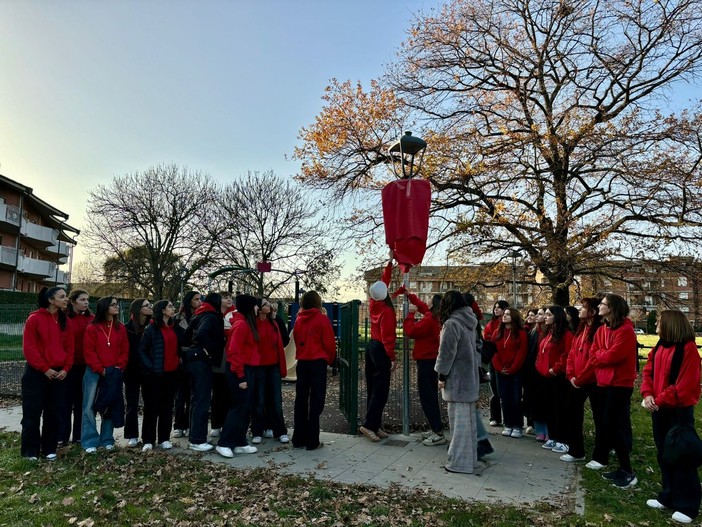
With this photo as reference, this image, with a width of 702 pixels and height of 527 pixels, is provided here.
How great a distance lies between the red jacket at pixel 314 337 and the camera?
696cm

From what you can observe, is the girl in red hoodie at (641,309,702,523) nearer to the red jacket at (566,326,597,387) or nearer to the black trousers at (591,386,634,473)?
the black trousers at (591,386,634,473)

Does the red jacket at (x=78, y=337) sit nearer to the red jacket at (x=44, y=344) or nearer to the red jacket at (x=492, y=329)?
the red jacket at (x=44, y=344)

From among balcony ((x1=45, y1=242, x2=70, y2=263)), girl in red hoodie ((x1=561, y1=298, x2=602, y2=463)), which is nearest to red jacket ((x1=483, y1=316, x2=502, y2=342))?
girl in red hoodie ((x1=561, y1=298, x2=602, y2=463))

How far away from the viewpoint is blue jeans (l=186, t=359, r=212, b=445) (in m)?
6.75

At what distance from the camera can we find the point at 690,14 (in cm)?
1505

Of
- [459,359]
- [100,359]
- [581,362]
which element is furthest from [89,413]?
A: [581,362]

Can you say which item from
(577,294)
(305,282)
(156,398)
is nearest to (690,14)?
(577,294)

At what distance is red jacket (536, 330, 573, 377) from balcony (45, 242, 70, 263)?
50.7m

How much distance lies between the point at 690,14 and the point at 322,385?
16171 mm

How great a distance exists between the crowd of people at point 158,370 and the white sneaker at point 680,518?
4.08 m

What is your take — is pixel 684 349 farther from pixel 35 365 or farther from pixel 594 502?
pixel 35 365

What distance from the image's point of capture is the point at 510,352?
7883 mm

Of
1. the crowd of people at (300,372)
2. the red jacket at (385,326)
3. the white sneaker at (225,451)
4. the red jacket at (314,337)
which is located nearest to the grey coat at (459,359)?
the crowd of people at (300,372)

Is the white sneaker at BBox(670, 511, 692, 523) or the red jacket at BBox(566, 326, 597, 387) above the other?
the red jacket at BBox(566, 326, 597, 387)
